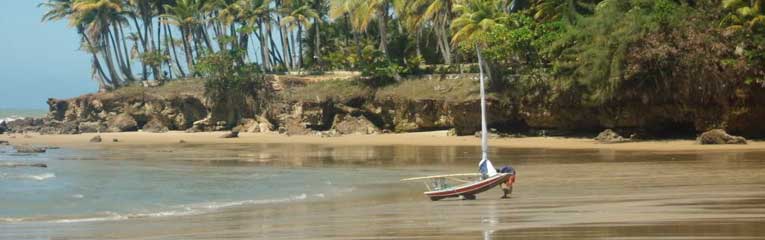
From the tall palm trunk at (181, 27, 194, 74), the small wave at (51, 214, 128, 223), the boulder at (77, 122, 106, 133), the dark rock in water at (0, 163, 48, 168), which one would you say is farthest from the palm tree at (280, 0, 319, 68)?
the small wave at (51, 214, 128, 223)

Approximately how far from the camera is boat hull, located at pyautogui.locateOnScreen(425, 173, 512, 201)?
17031 mm

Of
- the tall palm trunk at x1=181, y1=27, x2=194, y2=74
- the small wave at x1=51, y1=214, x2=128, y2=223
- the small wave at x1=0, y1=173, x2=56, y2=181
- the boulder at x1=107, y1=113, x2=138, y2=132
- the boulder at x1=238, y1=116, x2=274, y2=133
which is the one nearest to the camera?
the small wave at x1=51, y1=214, x2=128, y2=223

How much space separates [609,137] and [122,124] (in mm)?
30670

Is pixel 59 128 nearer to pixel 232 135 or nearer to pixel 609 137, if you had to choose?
pixel 232 135

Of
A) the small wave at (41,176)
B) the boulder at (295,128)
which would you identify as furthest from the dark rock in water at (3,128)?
the small wave at (41,176)

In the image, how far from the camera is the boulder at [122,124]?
54.9m

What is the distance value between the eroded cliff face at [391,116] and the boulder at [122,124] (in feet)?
0.18

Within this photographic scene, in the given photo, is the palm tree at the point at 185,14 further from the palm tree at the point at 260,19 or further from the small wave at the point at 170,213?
the small wave at the point at 170,213

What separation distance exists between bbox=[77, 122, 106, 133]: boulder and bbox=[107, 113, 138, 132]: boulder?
0.52 meters

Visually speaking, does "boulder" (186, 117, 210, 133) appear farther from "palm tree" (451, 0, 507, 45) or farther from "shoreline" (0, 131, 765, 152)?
"palm tree" (451, 0, 507, 45)

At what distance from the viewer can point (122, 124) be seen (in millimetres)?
54969

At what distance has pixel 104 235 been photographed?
44.4ft

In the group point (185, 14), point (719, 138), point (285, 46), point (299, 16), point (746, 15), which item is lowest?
point (719, 138)

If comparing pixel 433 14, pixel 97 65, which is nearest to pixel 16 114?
pixel 97 65
